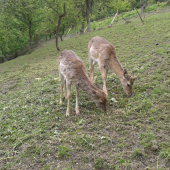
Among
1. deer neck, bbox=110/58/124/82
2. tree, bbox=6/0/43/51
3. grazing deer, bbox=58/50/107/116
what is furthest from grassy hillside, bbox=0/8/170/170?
tree, bbox=6/0/43/51

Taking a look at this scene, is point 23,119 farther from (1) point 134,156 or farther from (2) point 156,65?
(2) point 156,65

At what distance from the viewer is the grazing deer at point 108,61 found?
6418 millimetres

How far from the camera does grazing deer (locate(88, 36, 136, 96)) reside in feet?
21.1

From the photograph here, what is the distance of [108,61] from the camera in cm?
708

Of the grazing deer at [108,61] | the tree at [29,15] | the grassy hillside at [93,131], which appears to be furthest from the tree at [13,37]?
the grassy hillside at [93,131]

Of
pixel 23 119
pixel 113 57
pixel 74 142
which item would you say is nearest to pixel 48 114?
pixel 23 119

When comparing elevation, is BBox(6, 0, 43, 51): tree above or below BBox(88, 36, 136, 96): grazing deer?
above

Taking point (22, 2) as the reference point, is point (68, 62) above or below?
below

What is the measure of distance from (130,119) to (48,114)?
9.09 ft

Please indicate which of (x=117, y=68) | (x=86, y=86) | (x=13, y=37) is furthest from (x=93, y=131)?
(x=13, y=37)

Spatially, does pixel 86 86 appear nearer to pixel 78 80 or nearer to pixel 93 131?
pixel 78 80

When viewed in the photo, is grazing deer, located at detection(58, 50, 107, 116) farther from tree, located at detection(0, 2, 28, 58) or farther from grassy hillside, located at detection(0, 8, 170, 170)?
tree, located at detection(0, 2, 28, 58)

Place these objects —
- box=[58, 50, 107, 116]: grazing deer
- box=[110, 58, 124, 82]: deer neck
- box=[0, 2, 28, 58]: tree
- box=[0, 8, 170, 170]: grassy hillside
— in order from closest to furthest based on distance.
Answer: box=[0, 8, 170, 170]: grassy hillside, box=[58, 50, 107, 116]: grazing deer, box=[110, 58, 124, 82]: deer neck, box=[0, 2, 28, 58]: tree

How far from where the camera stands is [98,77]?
9133 mm
